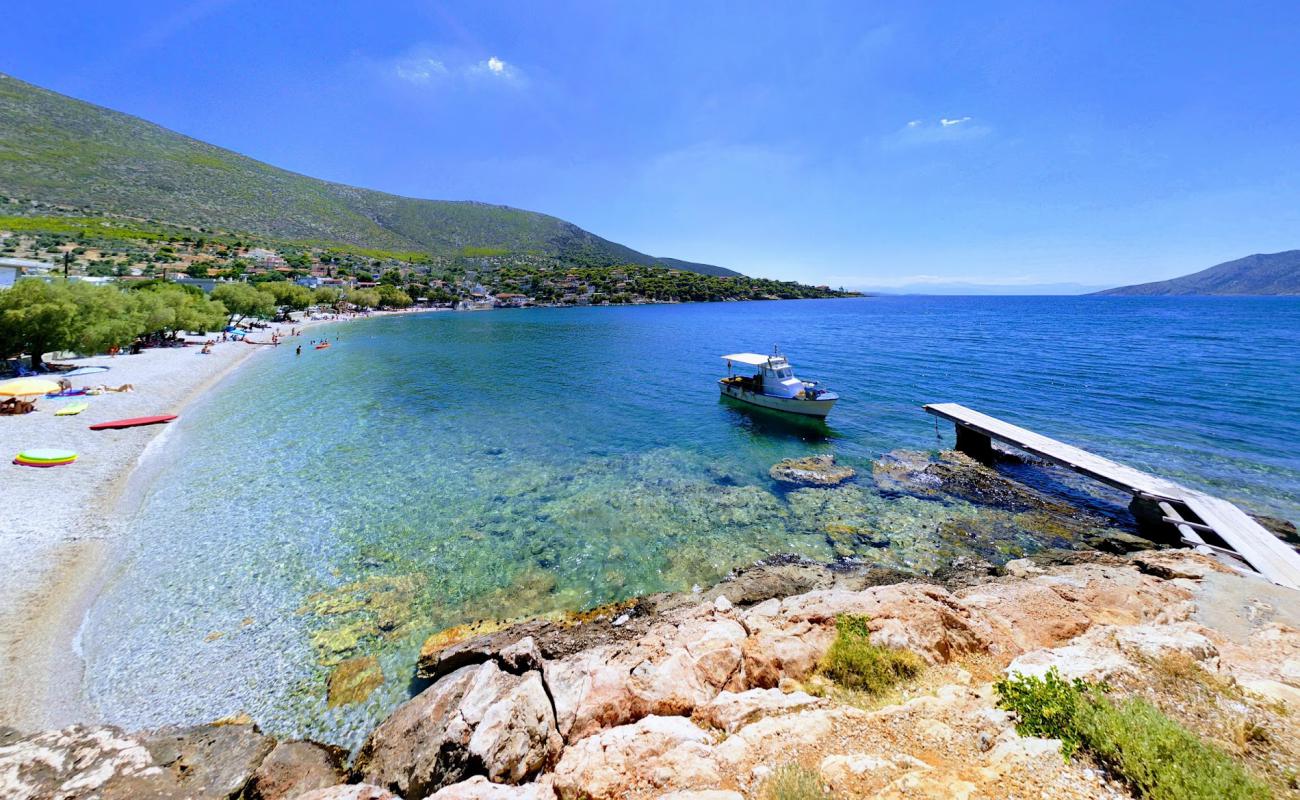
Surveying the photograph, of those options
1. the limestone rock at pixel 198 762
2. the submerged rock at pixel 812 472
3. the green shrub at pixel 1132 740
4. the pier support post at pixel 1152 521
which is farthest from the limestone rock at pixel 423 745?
the pier support post at pixel 1152 521

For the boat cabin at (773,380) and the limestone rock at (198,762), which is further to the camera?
the boat cabin at (773,380)

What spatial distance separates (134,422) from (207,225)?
144617 mm

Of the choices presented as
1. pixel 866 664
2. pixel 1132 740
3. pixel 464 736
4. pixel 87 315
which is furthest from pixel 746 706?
pixel 87 315

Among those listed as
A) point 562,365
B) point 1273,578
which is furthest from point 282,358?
point 1273,578

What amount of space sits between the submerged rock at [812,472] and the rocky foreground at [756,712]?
845 centimetres

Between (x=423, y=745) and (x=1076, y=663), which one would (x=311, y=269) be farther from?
(x=1076, y=663)

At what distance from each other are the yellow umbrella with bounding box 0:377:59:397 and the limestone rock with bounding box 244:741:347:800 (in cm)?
2676

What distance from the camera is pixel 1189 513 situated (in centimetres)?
1429

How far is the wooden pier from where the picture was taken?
11648mm

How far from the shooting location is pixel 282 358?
4672cm

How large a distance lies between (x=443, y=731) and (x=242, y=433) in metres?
23.9

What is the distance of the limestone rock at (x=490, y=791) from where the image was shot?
516cm

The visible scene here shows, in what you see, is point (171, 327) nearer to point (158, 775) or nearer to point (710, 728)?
point (158, 775)

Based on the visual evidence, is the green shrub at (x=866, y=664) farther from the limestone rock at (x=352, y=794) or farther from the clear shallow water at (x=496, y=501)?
the limestone rock at (x=352, y=794)
